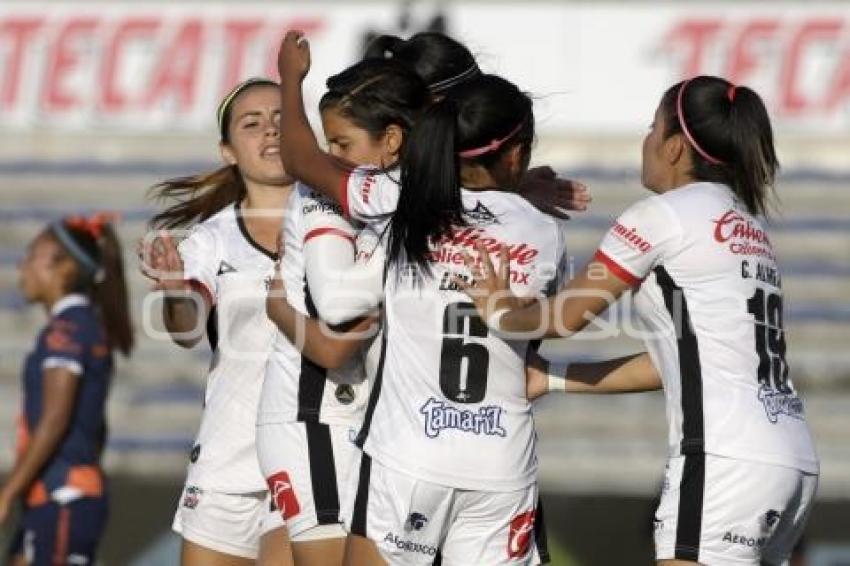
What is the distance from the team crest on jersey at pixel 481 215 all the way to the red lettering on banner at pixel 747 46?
918 centimetres

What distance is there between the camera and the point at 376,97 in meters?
4.73

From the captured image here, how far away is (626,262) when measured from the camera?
441 centimetres

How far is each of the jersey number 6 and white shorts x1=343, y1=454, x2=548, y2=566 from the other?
0.24 metres

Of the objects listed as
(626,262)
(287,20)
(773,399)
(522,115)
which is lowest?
(773,399)

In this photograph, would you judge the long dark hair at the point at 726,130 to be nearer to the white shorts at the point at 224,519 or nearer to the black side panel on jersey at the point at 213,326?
the black side panel on jersey at the point at 213,326

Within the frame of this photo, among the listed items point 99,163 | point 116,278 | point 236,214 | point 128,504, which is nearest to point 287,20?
point 99,163

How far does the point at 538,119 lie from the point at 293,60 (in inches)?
287

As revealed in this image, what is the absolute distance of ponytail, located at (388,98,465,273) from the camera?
4.38 meters

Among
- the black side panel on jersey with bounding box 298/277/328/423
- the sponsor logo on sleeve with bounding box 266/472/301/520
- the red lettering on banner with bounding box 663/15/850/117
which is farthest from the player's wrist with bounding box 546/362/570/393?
the red lettering on banner with bounding box 663/15/850/117

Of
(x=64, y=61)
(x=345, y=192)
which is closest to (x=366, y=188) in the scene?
(x=345, y=192)

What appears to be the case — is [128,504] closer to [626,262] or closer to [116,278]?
[116,278]

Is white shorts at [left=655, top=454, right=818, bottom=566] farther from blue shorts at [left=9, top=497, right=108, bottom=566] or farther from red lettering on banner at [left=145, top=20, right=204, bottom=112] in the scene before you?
red lettering on banner at [left=145, top=20, right=204, bottom=112]

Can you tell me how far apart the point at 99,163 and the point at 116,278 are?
6.40 m

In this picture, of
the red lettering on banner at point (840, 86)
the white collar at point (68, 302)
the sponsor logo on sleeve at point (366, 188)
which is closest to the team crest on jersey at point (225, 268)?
the sponsor logo on sleeve at point (366, 188)
